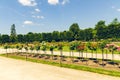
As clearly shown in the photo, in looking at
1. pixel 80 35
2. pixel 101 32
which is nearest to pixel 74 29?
pixel 80 35

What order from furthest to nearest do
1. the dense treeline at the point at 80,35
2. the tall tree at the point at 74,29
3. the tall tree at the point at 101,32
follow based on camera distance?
the tall tree at the point at 74,29
the tall tree at the point at 101,32
the dense treeline at the point at 80,35

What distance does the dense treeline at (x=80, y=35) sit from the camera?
80.9 meters

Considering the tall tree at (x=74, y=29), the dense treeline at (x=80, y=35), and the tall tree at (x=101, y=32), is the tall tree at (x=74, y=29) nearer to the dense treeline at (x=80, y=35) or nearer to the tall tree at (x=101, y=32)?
the dense treeline at (x=80, y=35)

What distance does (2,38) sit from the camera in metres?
104

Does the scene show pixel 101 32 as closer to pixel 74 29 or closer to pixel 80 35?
pixel 80 35

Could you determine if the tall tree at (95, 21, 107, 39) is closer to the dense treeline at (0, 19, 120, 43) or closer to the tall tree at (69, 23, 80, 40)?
the dense treeline at (0, 19, 120, 43)

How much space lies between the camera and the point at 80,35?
91.4m

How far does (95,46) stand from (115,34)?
184ft

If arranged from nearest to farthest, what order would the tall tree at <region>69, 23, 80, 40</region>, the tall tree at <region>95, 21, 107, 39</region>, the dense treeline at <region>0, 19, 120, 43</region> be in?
the dense treeline at <region>0, 19, 120, 43</region>, the tall tree at <region>95, 21, 107, 39</region>, the tall tree at <region>69, 23, 80, 40</region>

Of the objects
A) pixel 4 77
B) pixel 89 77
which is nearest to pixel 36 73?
pixel 4 77

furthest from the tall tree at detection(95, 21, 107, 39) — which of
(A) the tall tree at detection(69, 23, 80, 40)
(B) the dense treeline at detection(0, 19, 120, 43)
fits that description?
(A) the tall tree at detection(69, 23, 80, 40)

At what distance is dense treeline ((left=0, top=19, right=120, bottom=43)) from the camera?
80938 millimetres

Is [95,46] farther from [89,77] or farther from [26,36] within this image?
[26,36]

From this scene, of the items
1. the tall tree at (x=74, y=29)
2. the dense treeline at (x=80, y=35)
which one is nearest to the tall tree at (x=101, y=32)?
the dense treeline at (x=80, y=35)
